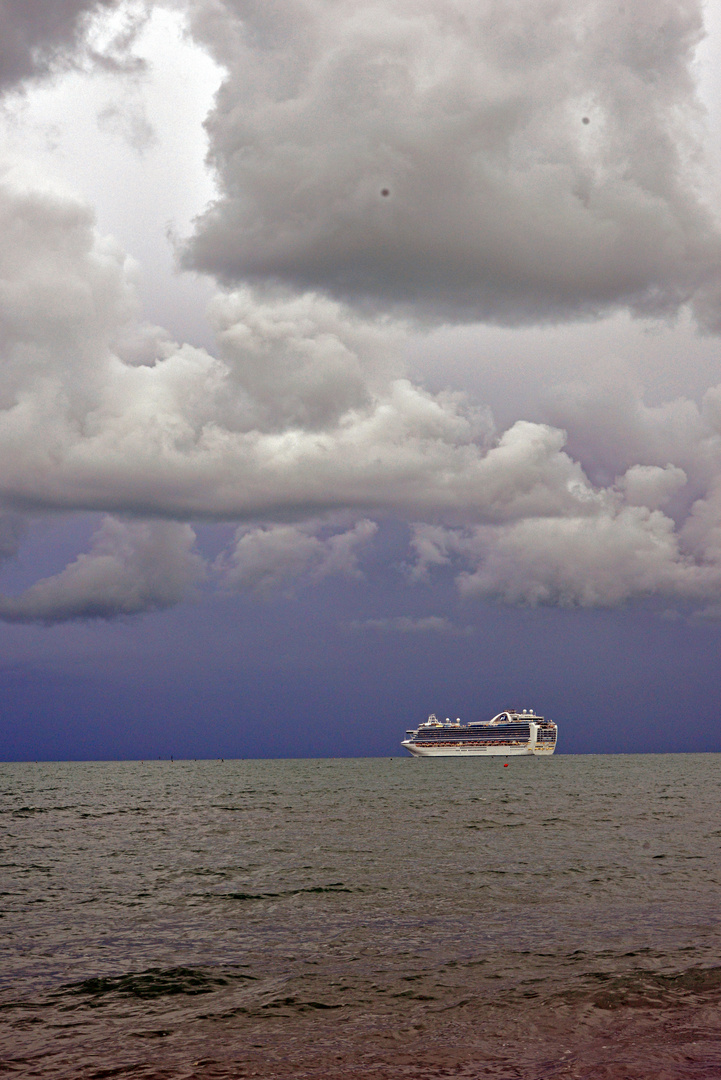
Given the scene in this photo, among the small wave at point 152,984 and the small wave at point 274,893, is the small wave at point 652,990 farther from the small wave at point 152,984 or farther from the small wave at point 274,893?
the small wave at point 274,893

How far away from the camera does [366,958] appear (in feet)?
69.4

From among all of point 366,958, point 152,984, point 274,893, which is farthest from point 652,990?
point 274,893

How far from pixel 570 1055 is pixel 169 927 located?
1498cm

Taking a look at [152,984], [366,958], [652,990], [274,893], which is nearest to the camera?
[652,990]

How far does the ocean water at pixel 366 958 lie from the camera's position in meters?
14.4

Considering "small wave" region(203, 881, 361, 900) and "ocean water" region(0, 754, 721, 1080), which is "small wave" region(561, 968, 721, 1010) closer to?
"ocean water" region(0, 754, 721, 1080)

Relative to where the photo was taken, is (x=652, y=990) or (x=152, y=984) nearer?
(x=652, y=990)

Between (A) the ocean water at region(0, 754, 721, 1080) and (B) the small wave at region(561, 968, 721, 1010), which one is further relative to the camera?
(B) the small wave at region(561, 968, 721, 1010)

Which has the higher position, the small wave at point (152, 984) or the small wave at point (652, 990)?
the small wave at point (652, 990)

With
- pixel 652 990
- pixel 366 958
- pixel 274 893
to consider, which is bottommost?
pixel 274 893

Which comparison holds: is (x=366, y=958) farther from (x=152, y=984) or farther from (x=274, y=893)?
(x=274, y=893)

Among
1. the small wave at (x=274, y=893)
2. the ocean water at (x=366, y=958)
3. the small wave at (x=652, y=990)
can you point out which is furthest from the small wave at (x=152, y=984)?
the small wave at (x=274, y=893)

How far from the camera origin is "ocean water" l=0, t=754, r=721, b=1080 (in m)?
14.4

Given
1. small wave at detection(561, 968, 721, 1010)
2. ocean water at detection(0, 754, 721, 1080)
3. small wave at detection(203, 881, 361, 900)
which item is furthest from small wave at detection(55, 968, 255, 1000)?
small wave at detection(203, 881, 361, 900)
